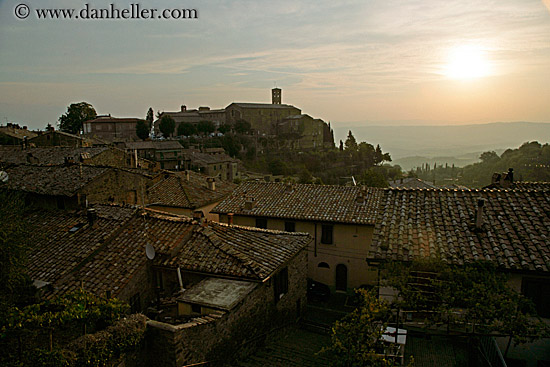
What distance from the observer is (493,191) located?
10977 millimetres

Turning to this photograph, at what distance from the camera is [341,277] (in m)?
18.8

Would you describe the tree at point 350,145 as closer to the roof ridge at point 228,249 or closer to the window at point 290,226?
the window at point 290,226

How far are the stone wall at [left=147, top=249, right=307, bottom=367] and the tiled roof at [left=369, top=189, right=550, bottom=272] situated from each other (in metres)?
3.71

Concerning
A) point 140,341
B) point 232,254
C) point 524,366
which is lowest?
point 524,366

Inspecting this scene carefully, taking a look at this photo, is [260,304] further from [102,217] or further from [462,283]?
[102,217]

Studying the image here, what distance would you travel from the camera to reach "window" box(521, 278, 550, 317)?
7.96 m

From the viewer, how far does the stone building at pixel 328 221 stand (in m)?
18.3

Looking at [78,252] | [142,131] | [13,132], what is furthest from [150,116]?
[78,252]

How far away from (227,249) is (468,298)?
6.82 meters

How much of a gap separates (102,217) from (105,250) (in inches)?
80.3

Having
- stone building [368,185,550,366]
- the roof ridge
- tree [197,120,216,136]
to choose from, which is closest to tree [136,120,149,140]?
tree [197,120,216,136]

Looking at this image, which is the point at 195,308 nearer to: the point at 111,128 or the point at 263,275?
the point at 263,275

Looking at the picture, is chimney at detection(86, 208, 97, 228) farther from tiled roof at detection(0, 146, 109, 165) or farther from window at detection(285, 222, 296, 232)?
tiled roof at detection(0, 146, 109, 165)

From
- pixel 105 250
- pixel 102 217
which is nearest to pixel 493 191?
pixel 105 250
